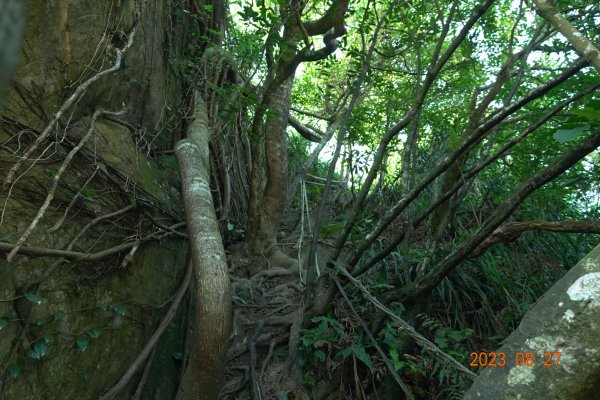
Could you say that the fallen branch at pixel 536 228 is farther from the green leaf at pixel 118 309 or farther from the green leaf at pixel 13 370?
the green leaf at pixel 13 370

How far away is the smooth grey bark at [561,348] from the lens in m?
0.99

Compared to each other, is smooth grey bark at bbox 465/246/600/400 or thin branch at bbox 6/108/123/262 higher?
thin branch at bbox 6/108/123/262

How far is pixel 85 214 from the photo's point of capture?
8.83 feet

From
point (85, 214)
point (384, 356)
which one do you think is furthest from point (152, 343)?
point (384, 356)

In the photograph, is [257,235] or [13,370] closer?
[13,370]

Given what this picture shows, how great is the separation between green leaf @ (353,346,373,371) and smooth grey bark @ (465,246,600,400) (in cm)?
196

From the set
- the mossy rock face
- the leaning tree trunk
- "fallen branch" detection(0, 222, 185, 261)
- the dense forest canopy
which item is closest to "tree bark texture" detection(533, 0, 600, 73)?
A: the dense forest canopy

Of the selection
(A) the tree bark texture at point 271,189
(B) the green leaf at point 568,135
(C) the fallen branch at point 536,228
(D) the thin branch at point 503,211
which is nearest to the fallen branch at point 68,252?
(A) the tree bark texture at point 271,189

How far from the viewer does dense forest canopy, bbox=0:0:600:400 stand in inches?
87.0

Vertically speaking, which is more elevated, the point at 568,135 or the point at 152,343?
the point at 568,135

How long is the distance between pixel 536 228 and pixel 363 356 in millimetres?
1423

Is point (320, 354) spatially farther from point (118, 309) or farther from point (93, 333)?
point (93, 333)

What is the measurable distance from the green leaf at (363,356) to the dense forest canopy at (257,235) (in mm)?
30
